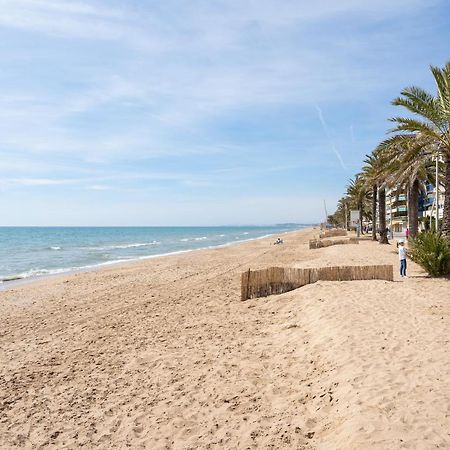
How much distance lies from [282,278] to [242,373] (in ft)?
19.5

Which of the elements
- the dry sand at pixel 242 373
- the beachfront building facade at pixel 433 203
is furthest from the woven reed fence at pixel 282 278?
the beachfront building facade at pixel 433 203

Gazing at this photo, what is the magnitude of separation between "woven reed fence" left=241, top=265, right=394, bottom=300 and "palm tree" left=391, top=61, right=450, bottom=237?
5.43 m

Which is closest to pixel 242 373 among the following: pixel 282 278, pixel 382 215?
pixel 282 278

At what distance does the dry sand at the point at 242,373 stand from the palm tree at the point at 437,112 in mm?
5276

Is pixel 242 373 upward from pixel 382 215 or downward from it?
downward

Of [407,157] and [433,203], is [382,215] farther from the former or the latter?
[407,157]

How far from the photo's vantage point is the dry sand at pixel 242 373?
5578 mm

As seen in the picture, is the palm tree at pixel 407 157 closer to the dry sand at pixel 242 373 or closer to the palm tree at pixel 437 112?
the palm tree at pixel 437 112

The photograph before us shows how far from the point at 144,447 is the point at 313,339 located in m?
4.31

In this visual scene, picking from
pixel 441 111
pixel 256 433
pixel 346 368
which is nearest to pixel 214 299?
pixel 346 368

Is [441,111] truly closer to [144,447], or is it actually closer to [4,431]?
[144,447]

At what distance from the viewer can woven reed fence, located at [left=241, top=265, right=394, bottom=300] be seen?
13.4m

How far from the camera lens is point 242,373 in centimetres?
779

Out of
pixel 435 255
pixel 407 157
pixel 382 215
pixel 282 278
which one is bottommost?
pixel 282 278
